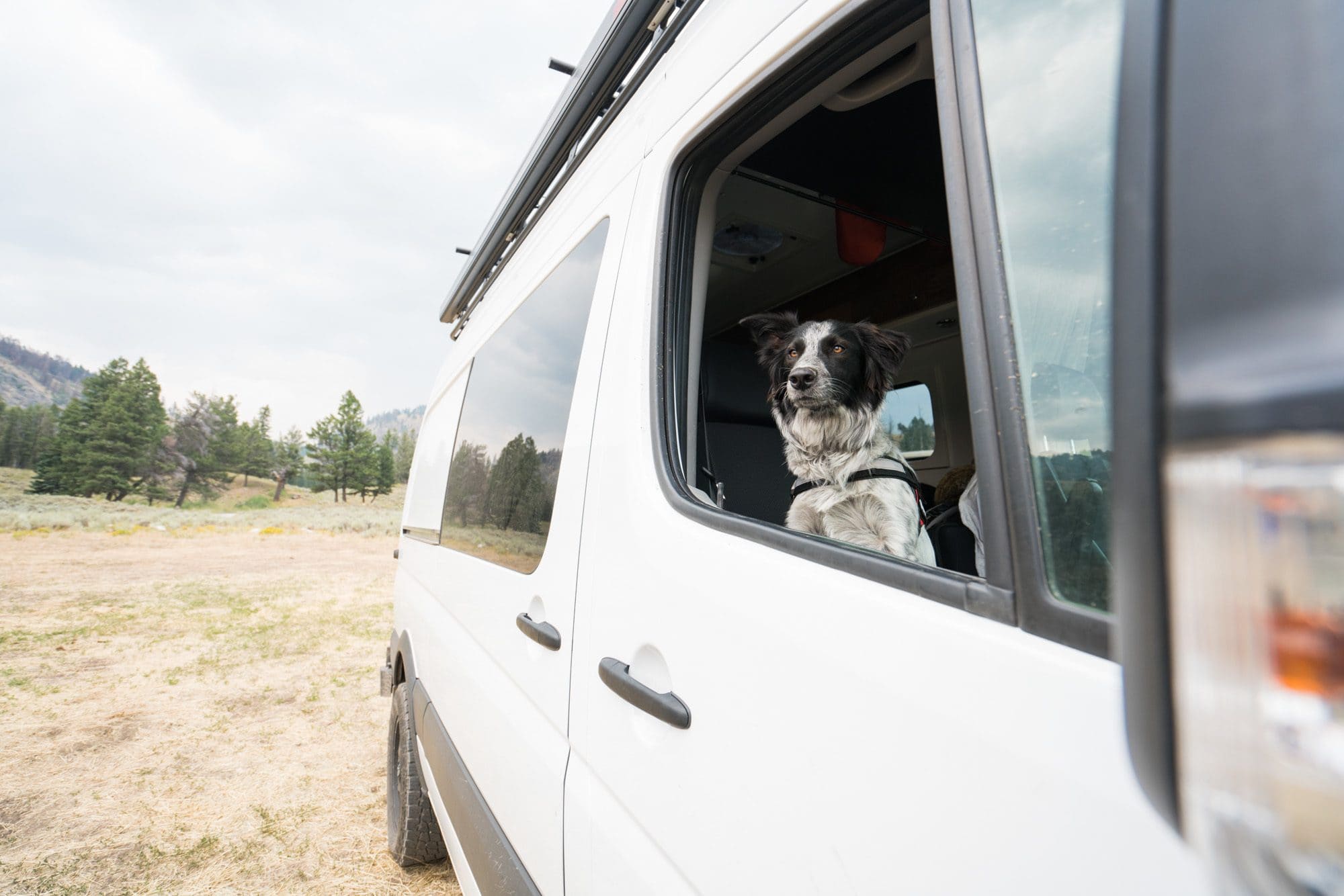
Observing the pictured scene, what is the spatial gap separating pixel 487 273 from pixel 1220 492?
10.8ft

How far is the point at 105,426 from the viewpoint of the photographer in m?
53.7

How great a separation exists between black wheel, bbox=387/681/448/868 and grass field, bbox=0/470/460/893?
0.60 feet

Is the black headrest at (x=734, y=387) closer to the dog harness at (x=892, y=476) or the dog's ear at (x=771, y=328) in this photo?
the dog's ear at (x=771, y=328)

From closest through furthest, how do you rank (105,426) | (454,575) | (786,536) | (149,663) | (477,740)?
(786,536)
(477,740)
(454,575)
(149,663)
(105,426)

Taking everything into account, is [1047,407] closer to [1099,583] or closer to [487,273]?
[1099,583]

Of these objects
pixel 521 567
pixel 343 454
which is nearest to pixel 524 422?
pixel 521 567

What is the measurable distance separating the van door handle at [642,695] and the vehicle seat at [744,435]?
1.68 metres

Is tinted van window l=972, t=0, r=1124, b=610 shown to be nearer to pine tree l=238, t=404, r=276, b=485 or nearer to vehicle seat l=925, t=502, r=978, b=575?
vehicle seat l=925, t=502, r=978, b=575

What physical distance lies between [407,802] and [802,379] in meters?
2.63

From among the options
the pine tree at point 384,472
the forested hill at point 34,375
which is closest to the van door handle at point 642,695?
the pine tree at point 384,472

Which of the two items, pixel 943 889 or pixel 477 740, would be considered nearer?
pixel 943 889

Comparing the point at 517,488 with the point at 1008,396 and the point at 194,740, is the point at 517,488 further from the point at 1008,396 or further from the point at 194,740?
the point at 194,740

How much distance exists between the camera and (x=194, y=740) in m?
5.34

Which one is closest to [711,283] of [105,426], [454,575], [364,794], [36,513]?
[454,575]
